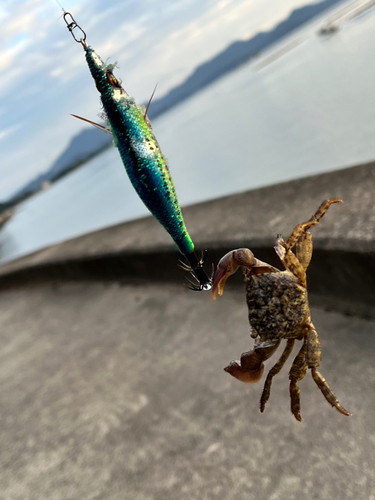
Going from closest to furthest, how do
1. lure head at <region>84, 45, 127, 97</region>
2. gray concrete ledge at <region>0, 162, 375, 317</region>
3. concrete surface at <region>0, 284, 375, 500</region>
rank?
lure head at <region>84, 45, 127, 97</region>
concrete surface at <region>0, 284, 375, 500</region>
gray concrete ledge at <region>0, 162, 375, 317</region>

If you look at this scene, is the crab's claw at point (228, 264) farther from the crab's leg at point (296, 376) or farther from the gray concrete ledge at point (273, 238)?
the gray concrete ledge at point (273, 238)

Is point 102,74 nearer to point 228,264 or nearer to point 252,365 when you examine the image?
point 228,264

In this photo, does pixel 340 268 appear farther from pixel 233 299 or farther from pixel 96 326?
pixel 96 326

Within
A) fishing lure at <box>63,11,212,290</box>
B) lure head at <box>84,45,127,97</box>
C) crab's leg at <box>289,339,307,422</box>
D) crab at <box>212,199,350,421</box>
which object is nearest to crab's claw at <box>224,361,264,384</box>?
crab at <box>212,199,350,421</box>

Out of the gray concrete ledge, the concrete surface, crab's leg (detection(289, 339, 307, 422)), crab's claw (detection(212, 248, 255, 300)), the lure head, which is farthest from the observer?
the gray concrete ledge

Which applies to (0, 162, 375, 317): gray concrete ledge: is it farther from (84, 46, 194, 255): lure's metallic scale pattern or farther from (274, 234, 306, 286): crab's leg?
(84, 46, 194, 255): lure's metallic scale pattern

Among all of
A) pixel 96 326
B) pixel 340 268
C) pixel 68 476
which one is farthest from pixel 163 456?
pixel 96 326
